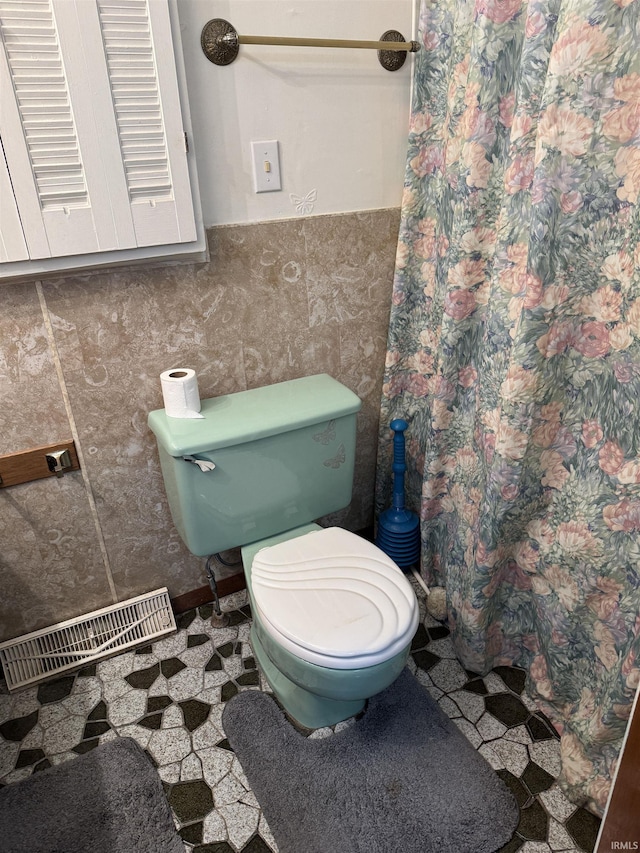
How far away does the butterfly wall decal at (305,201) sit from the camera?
1561mm

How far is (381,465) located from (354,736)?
0.83m

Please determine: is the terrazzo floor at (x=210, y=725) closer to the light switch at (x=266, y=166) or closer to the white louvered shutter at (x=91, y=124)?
the white louvered shutter at (x=91, y=124)

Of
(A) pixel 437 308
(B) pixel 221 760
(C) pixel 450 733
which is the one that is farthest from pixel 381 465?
(B) pixel 221 760

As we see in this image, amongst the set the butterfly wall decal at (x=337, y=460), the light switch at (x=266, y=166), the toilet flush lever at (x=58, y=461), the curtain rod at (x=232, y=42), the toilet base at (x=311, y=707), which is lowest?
the toilet base at (x=311, y=707)

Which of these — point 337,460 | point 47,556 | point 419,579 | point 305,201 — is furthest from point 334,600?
point 305,201

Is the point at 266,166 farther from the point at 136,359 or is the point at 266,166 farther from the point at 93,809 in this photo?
the point at 93,809

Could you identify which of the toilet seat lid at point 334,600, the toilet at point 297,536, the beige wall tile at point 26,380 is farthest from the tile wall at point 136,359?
the toilet seat lid at point 334,600

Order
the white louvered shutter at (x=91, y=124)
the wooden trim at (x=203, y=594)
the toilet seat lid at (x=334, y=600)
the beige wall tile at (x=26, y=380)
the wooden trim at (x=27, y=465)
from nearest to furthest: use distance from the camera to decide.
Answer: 1. the white louvered shutter at (x=91, y=124)
2. the toilet seat lid at (x=334, y=600)
3. the beige wall tile at (x=26, y=380)
4. the wooden trim at (x=27, y=465)
5. the wooden trim at (x=203, y=594)

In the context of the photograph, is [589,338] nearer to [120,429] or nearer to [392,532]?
[392,532]

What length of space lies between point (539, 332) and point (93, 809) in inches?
58.0

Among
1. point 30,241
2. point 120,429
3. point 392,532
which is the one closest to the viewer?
point 30,241

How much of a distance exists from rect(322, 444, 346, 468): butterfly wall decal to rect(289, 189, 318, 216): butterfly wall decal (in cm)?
64

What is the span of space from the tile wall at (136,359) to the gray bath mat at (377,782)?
0.58 meters

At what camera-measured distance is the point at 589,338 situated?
4.09 feet
